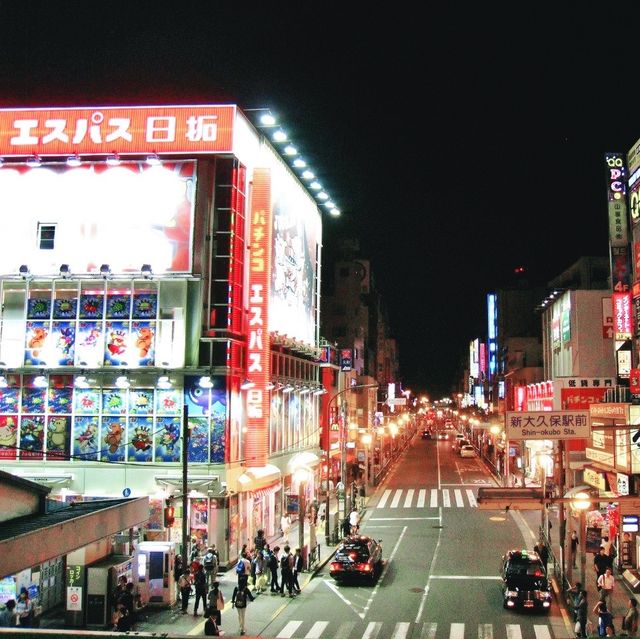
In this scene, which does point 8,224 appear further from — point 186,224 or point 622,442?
point 622,442

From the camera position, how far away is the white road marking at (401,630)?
22672 mm

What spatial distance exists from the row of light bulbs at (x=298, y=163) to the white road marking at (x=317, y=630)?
24566 mm

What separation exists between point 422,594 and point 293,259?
78.5 ft

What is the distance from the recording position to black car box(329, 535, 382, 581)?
96.8 ft

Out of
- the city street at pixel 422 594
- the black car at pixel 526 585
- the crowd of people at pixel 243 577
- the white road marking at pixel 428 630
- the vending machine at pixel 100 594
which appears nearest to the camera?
the white road marking at pixel 428 630

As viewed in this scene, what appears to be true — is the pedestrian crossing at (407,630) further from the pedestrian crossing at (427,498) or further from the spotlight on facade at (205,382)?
the pedestrian crossing at (427,498)

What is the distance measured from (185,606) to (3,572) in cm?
1906

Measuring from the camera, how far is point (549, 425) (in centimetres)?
2306

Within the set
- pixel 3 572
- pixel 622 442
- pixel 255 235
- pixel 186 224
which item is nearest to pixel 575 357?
pixel 622 442

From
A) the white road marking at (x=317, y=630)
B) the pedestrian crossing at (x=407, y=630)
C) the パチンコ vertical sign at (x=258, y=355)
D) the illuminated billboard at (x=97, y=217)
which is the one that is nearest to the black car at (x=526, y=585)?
the pedestrian crossing at (x=407, y=630)

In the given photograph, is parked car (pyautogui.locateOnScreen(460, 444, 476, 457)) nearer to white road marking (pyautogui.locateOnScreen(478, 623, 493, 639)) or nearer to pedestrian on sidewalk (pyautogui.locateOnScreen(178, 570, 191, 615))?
white road marking (pyautogui.locateOnScreen(478, 623, 493, 639))

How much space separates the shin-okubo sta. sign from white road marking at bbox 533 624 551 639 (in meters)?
6.07

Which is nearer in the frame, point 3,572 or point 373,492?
point 3,572

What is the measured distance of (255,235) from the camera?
36.4 metres
